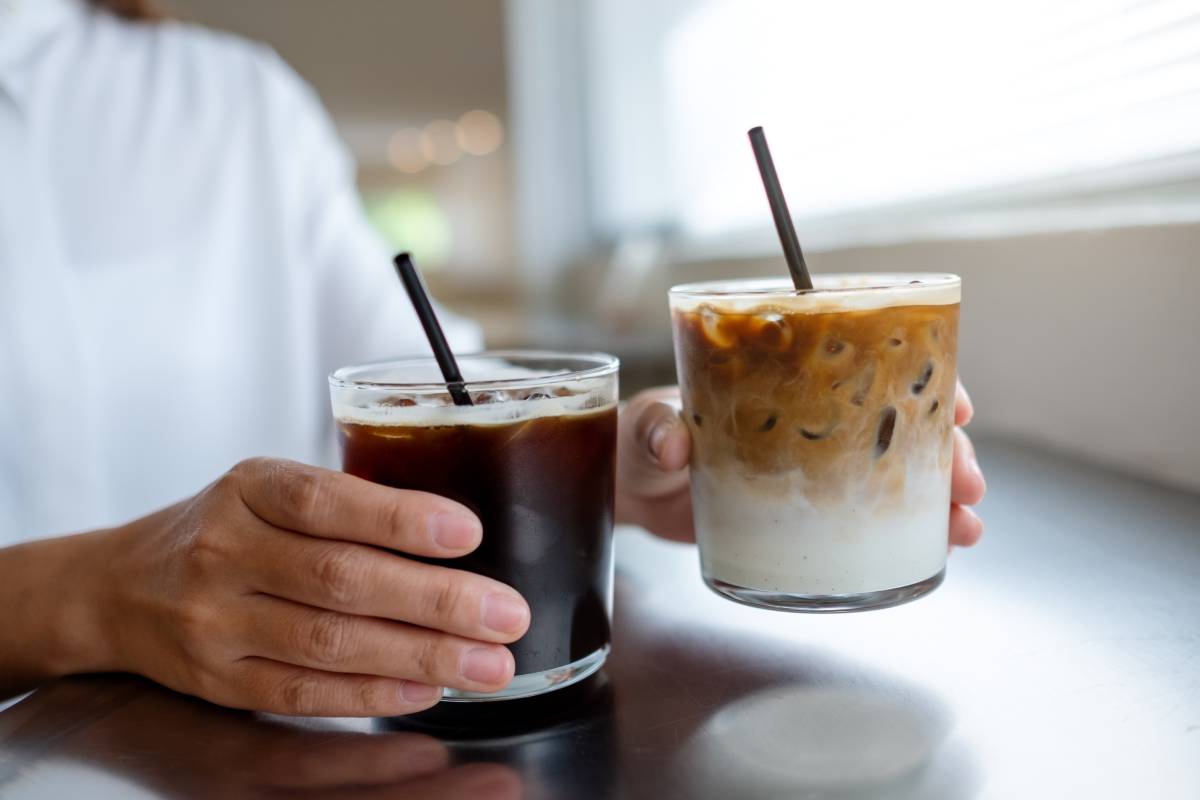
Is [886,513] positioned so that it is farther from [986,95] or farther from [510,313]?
[510,313]

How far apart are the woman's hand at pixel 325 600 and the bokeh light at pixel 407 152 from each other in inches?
204

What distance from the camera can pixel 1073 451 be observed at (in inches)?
48.9

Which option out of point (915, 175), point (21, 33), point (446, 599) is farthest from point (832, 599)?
point (21, 33)

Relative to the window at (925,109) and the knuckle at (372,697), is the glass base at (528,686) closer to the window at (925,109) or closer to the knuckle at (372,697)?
the knuckle at (372,697)

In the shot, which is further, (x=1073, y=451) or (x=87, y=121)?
(x=87, y=121)

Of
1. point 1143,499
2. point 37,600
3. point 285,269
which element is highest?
point 285,269

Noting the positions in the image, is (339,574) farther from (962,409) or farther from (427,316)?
(962,409)

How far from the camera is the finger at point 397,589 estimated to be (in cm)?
56

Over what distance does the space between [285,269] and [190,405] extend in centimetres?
29

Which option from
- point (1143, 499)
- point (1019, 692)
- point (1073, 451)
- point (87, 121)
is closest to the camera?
point (1019, 692)

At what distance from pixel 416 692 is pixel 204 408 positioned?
44.7 inches

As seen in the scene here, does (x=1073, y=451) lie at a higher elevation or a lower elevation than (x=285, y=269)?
lower

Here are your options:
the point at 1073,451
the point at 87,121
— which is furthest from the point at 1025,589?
the point at 87,121

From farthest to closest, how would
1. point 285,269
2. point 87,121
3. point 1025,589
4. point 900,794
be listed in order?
1. point 285,269
2. point 87,121
3. point 1025,589
4. point 900,794
